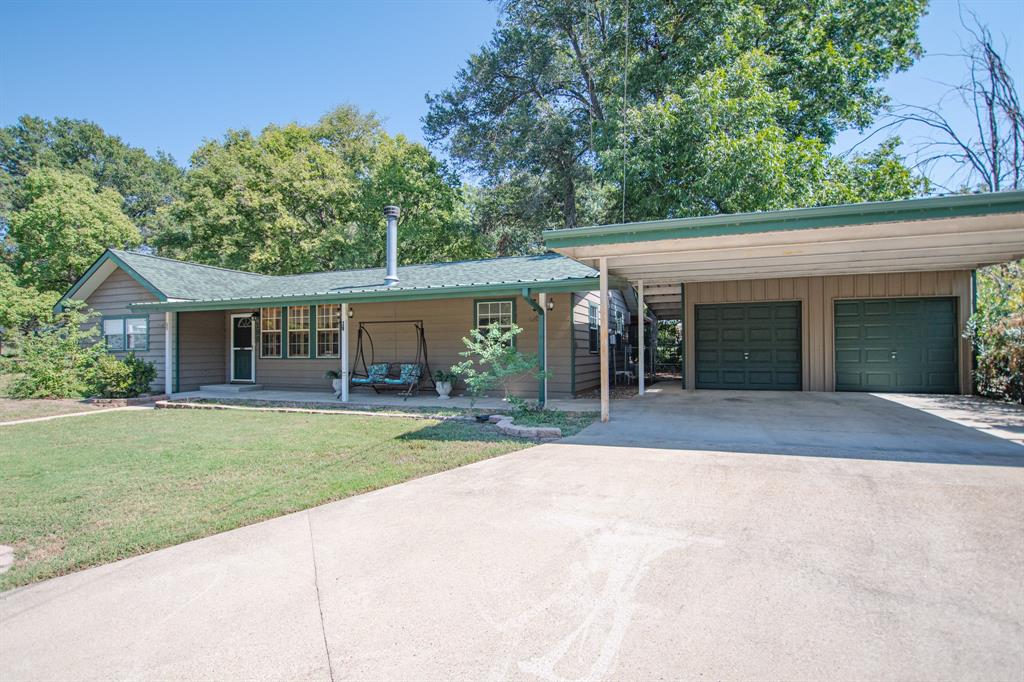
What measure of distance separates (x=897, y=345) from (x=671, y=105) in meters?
8.11

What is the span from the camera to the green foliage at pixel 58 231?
19344 millimetres

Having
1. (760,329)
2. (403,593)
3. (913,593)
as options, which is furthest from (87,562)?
(760,329)

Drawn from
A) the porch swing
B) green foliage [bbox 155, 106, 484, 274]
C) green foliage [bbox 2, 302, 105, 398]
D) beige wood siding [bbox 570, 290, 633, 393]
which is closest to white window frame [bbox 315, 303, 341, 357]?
the porch swing

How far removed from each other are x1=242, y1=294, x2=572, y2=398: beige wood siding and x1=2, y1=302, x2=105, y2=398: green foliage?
3.77 m

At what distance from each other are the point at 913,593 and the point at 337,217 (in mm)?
24024

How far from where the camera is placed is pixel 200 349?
512 inches

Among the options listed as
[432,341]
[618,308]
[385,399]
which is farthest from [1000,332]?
[385,399]

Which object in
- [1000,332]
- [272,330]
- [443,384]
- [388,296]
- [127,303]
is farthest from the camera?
[127,303]

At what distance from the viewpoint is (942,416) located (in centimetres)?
733

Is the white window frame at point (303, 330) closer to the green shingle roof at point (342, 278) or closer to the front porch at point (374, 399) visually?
the green shingle roof at point (342, 278)

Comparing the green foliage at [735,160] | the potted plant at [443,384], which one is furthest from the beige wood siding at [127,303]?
the green foliage at [735,160]

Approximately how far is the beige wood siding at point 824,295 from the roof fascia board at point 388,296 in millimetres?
4423

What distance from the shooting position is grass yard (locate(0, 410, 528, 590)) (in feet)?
11.3

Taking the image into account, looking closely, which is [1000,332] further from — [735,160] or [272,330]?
[272,330]
